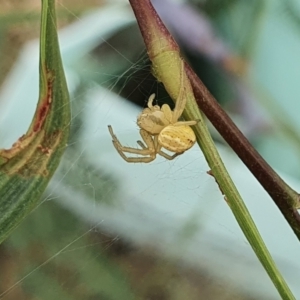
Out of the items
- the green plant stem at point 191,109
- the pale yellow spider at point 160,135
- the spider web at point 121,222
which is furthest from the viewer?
the spider web at point 121,222

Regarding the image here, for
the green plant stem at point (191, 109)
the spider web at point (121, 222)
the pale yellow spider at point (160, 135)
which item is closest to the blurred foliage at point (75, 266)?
the spider web at point (121, 222)

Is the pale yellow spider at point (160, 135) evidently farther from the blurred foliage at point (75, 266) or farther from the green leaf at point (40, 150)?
the blurred foliage at point (75, 266)

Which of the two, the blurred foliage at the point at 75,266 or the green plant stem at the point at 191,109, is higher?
the green plant stem at the point at 191,109

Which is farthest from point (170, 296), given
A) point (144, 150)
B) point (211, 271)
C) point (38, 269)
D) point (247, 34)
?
point (247, 34)

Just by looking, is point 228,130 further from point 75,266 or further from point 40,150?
point 75,266

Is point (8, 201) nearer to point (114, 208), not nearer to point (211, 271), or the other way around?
point (114, 208)
